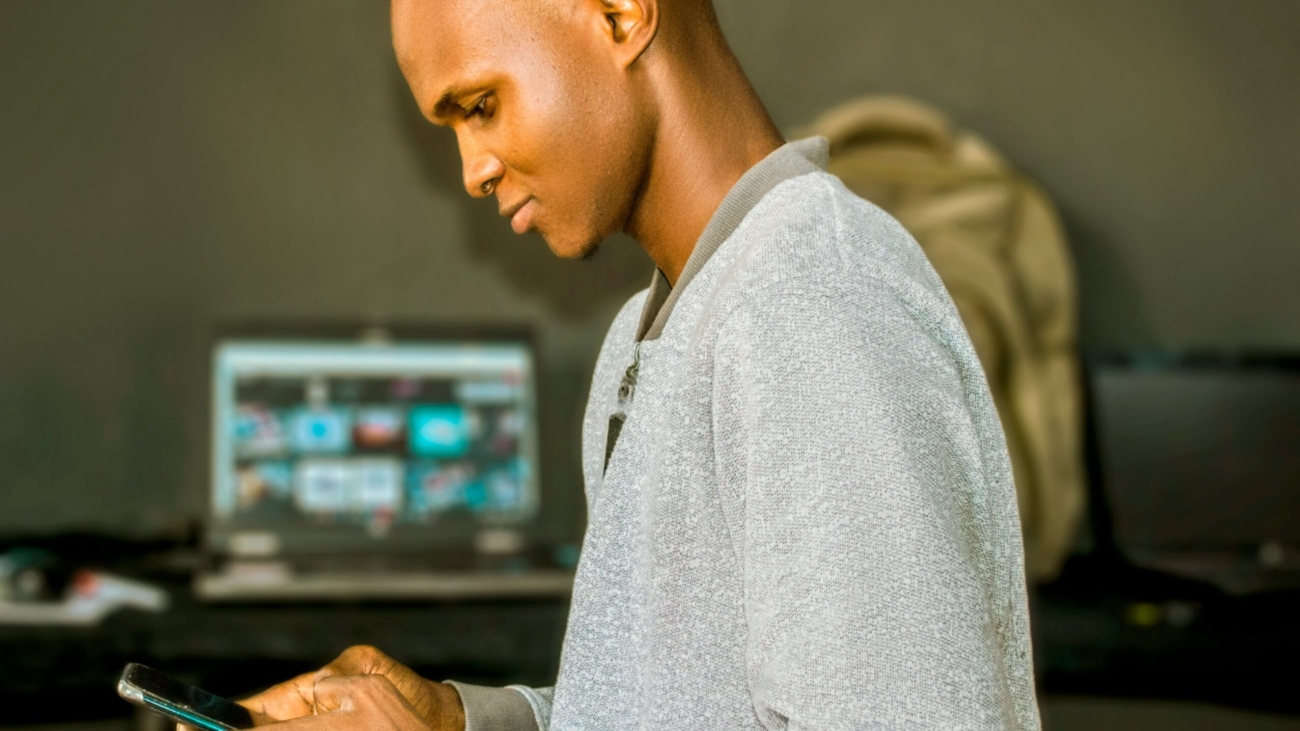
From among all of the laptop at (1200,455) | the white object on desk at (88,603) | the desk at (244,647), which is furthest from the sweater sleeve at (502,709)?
the laptop at (1200,455)

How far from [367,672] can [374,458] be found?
1.30 metres

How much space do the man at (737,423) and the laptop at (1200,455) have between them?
5.25 ft

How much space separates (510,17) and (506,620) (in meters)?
1.20

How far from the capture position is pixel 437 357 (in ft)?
6.82

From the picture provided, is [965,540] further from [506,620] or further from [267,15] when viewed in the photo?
[267,15]

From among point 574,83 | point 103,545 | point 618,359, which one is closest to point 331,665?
point 618,359

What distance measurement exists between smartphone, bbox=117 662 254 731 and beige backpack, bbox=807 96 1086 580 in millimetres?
1412

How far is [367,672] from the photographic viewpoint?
74 cm

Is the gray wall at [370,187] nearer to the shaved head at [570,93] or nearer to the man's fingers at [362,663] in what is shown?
the man's fingers at [362,663]

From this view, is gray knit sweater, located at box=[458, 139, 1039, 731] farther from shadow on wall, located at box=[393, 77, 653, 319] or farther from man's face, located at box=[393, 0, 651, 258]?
shadow on wall, located at box=[393, 77, 653, 319]

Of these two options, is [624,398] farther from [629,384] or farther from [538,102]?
[538,102]

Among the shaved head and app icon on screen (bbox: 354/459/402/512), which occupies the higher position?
the shaved head

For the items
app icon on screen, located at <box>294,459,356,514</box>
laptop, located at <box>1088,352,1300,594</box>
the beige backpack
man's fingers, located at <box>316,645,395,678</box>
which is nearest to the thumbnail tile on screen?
app icon on screen, located at <box>294,459,356,514</box>

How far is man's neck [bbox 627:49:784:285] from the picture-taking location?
0.65 metres
